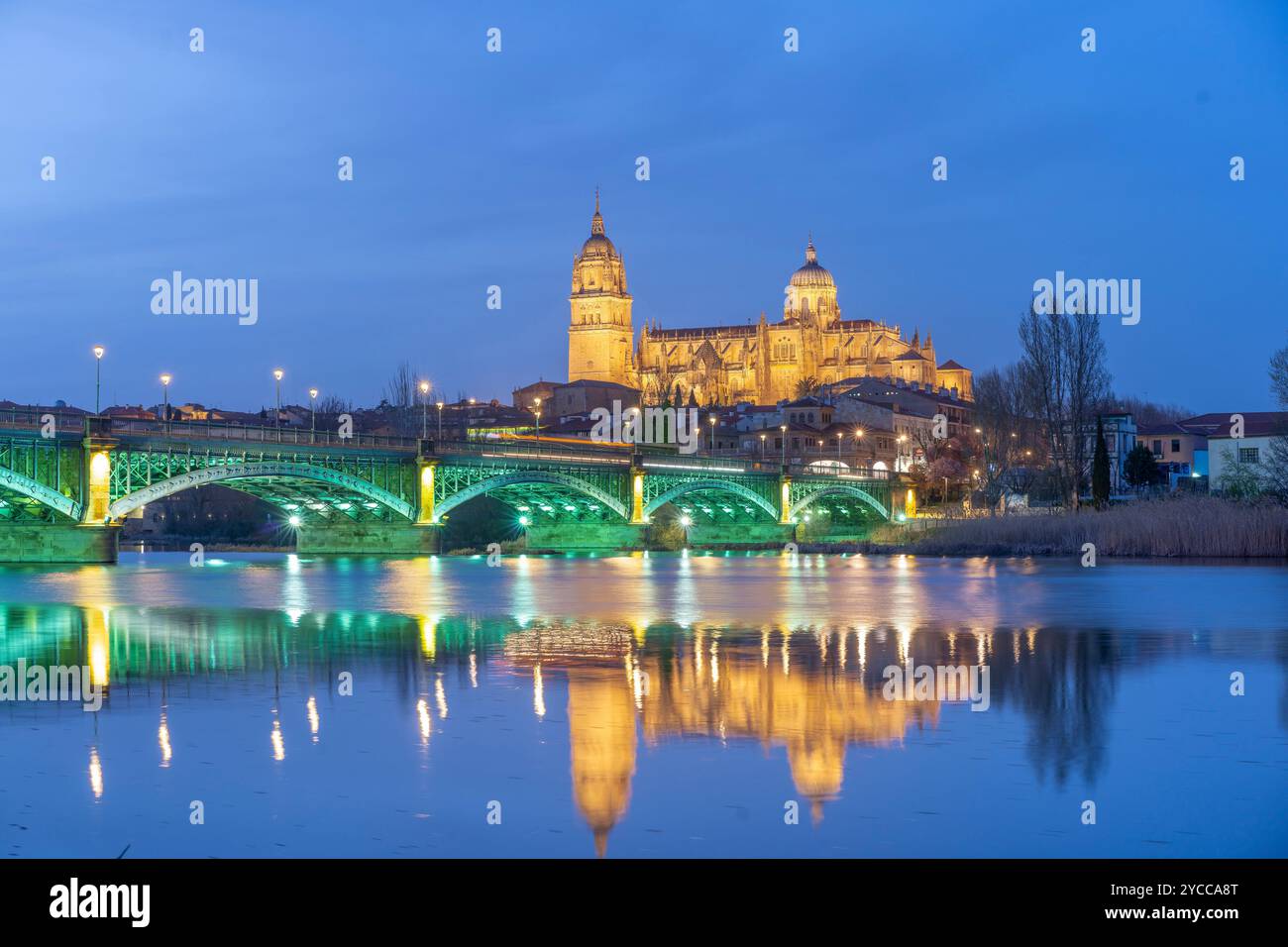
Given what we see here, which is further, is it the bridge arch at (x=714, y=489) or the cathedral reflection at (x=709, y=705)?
the bridge arch at (x=714, y=489)

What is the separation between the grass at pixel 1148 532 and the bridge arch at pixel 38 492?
38204mm

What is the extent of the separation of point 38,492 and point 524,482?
86.2ft

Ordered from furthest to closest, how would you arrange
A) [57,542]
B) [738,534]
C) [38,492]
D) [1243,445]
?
[738,534] < [1243,445] < [57,542] < [38,492]

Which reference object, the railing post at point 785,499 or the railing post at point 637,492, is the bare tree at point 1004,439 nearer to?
the railing post at point 785,499

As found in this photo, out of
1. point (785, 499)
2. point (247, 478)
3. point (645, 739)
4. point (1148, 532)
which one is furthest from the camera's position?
point (785, 499)

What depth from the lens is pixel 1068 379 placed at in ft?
244

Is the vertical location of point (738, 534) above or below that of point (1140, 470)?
below

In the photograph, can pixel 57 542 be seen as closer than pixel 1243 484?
Yes

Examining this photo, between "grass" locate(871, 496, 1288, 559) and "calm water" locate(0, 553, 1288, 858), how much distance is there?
25521 millimetres

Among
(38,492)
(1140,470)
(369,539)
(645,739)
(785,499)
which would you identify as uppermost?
(1140,470)

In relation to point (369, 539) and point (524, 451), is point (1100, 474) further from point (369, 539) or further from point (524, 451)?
point (369, 539)

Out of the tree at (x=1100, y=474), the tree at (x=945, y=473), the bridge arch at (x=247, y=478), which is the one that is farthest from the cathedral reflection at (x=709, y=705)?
the tree at (x=945, y=473)

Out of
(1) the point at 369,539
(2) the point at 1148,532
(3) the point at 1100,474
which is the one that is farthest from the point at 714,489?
(2) the point at 1148,532

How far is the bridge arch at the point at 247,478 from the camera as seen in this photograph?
54.8m
